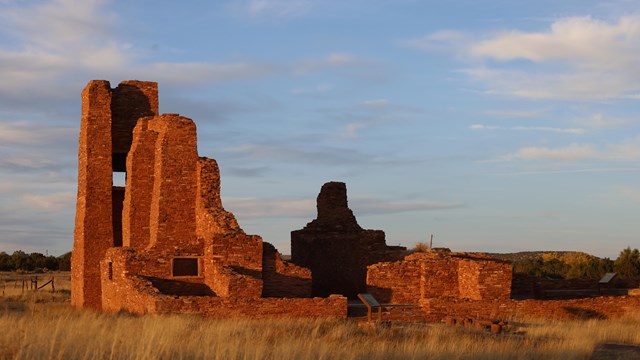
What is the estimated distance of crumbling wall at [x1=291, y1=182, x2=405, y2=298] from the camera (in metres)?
28.9

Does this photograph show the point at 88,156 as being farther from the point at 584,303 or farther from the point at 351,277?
the point at 584,303

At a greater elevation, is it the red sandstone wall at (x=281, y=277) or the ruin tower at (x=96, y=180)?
the ruin tower at (x=96, y=180)

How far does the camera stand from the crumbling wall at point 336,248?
28875 millimetres

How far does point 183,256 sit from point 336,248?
8295mm

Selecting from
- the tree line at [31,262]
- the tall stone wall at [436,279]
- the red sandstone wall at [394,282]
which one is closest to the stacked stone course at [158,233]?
the red sandstone wall at [394,282]

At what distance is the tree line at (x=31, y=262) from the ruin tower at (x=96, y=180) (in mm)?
34625

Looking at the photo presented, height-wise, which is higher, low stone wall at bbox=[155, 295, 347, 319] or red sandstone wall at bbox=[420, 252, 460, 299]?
red sandstone wall at bbox=[420, 252, 460, 299]

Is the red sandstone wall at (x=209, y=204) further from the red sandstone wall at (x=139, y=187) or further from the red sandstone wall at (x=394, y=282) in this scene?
the red sandstone wall at (x=394, y=282)

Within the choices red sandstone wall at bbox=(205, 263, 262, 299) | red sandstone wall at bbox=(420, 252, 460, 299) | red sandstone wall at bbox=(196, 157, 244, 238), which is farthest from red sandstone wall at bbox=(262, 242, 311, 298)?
red sandstone wall at bbox=(420, 252, 460, 299)

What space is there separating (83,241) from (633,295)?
16.5m

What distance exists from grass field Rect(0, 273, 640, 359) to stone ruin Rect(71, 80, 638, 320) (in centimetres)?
212

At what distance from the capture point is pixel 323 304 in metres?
20.3

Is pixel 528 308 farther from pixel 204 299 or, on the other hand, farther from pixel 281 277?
pixel 204 299

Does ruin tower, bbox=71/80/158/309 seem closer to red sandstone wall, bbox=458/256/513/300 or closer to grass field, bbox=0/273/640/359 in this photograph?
grass field, bbox=0/273/640/359
